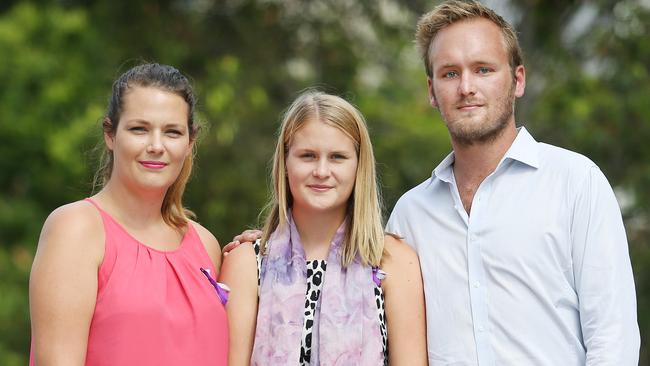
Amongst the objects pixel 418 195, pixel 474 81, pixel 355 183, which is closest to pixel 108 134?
pixel 355 183

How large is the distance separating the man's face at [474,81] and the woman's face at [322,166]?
0.40m

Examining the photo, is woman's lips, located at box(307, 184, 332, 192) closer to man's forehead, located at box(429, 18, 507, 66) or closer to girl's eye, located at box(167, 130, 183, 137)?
girl's eye, located at box(167, 130, 183, 137)

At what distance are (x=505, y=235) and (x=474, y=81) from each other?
22.5 inches

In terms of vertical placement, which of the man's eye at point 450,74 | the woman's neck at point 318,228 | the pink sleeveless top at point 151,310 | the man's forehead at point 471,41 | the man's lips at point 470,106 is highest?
the man's forehead at point 471,41

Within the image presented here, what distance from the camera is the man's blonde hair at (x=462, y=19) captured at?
3.90 meters

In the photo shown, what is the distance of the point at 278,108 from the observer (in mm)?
10164

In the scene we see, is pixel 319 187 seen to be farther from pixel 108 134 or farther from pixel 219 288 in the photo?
pixel 108 134

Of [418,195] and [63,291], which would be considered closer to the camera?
[63,291]

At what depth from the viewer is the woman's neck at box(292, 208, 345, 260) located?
3.90 meters

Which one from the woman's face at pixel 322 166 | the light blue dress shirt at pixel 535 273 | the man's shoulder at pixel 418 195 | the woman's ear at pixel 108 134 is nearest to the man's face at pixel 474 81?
the light blue dress shirt at pixel 535 273

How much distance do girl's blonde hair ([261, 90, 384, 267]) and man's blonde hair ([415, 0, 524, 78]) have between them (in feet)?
1.29

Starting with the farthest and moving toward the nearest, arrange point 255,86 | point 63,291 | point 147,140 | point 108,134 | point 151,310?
point 255,86 → point 108,134 → point 147,140 → point 151,310 → point 63,291

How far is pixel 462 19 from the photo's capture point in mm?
3898

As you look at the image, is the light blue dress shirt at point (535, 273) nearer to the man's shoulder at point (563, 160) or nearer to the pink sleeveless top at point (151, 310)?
the man's shoulder at point (563, 160)
